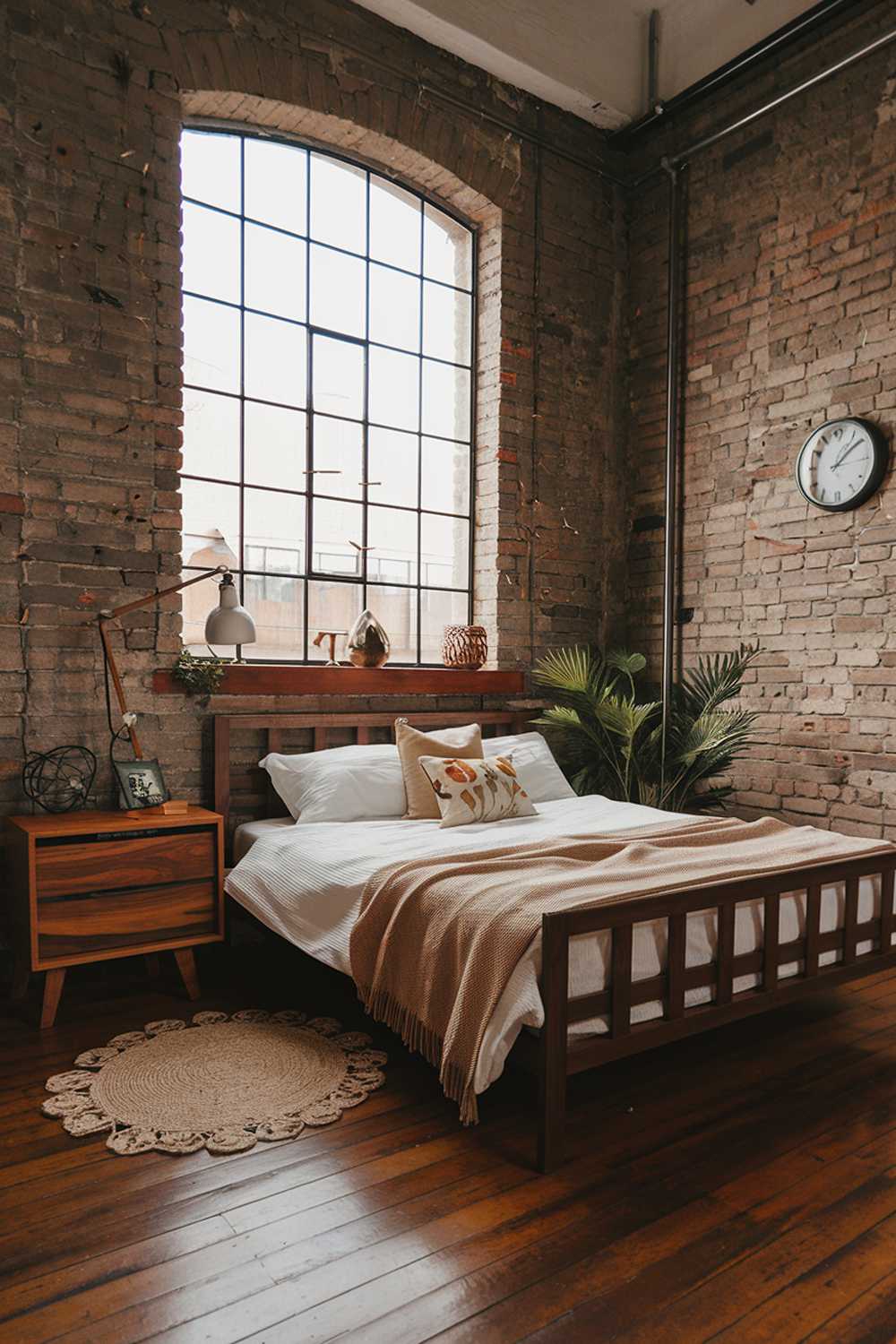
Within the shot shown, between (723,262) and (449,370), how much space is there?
1.61m

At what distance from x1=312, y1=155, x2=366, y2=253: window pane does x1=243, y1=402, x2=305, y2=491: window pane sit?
3.22 feet

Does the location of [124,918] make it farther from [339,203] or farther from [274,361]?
[339,203]

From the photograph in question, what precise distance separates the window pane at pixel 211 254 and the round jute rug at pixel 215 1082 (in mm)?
3244

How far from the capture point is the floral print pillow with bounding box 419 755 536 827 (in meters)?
3.75

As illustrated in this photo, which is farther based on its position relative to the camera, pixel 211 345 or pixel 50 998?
pixel 211 345

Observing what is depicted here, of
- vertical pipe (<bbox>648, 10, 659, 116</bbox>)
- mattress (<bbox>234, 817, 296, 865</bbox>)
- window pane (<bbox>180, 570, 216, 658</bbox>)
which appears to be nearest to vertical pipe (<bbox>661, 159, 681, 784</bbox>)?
vertical pipe (<bbox>648, 10, 659, 116</bbox>)

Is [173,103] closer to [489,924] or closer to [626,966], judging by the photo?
[489,924]

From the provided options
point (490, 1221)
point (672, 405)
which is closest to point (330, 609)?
point (672, 405)

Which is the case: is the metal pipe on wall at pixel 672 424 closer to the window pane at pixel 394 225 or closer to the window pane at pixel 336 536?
the window pane at pixel 394 225

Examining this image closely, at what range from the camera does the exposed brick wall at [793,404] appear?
4289mm

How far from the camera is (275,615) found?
448 centimetres

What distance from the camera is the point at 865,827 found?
4.31 meters

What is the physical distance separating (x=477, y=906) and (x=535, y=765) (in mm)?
2004

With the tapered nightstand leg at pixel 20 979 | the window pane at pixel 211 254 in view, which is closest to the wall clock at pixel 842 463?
the window pane at pixel 211 254
